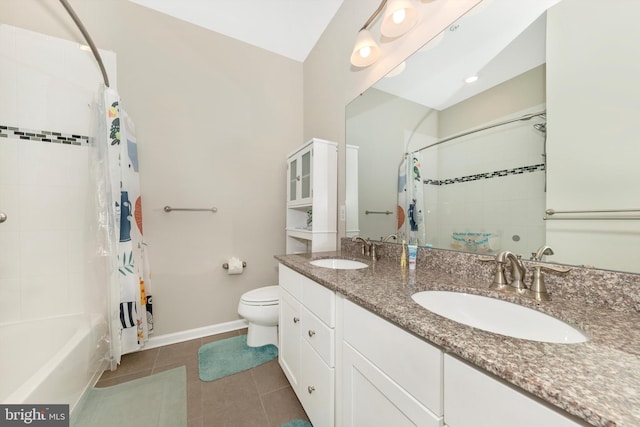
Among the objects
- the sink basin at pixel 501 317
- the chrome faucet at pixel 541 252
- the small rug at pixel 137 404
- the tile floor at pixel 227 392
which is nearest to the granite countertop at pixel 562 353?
the sink basin at pixel 501 317

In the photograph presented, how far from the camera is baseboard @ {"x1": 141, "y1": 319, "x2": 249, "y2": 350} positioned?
1833 mm

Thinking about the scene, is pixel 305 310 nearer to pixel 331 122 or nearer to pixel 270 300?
pixel 270 300

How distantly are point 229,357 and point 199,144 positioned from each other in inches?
68.0

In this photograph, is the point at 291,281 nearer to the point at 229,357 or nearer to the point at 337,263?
the point at 337,263

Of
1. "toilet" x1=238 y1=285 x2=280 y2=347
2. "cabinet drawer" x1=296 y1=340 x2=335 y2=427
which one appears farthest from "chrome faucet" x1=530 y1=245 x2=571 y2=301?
"toilet" x1=238 y1=285 x2=280 y2=347

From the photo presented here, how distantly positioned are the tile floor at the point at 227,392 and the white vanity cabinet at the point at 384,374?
55 centimetres

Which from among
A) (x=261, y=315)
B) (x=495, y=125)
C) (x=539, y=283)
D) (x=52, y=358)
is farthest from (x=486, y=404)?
(x=52, y=358)

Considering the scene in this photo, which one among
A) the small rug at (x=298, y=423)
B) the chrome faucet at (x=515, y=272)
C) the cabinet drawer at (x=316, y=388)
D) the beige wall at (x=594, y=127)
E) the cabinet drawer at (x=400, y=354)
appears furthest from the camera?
the small rug at (x=298, y=423)

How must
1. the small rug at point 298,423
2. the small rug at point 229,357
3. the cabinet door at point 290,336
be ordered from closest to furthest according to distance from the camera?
the small rug at point 298,423, the cabinet door at point 290,336, the small rug at point 229,357

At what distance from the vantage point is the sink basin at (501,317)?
589 millimetres

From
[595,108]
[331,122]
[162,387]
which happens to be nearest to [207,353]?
[162,387]

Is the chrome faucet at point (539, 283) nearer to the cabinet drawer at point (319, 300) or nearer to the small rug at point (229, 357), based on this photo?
the cabinet drawer at point (319, 300)

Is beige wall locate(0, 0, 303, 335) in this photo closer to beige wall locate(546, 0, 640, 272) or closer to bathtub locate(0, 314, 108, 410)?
bathtub locate(0, 314, 108, 410)

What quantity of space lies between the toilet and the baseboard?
1.23 ft
